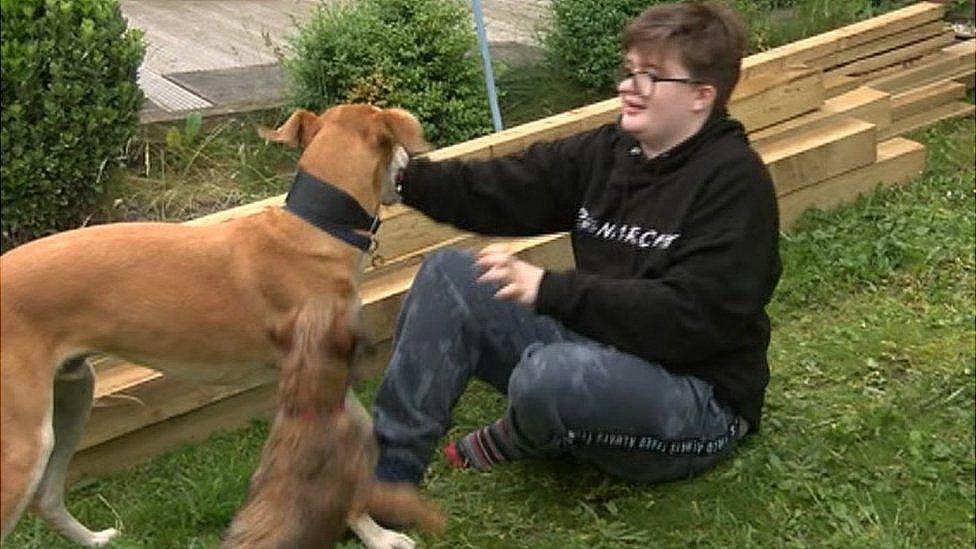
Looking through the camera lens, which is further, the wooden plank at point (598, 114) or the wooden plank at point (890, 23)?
the wooden plank at point (890, 23)

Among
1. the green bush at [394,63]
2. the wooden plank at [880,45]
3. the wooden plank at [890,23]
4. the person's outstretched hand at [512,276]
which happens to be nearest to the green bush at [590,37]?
the wooden plank at [880,45]

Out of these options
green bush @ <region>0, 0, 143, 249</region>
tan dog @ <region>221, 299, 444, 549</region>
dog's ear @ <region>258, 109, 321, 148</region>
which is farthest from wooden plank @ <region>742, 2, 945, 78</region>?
tan dog @ <region>221, 299, 444, 549</region>

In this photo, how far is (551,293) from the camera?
3.34 meters

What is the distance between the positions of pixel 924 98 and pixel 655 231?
Answer: 3295 millimetres

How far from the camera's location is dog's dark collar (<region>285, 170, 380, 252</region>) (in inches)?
144

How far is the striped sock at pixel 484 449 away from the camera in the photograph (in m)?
3.85

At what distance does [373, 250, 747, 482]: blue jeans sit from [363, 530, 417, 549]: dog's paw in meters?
0.15

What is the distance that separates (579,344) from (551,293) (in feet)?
0.71

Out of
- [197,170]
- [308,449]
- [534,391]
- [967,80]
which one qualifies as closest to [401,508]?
[534,391]

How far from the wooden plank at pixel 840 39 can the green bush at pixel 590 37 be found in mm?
319

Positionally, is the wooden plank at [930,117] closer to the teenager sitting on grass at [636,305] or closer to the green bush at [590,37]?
the green bush at [590,37]

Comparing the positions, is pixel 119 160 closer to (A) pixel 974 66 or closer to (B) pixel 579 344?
(B) pixel 579 344

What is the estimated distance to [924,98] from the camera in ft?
20.7

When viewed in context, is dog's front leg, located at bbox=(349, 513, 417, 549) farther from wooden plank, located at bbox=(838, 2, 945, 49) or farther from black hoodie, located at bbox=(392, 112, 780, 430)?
wooden plank, located at bbox=(838, 2, 945, 49)
